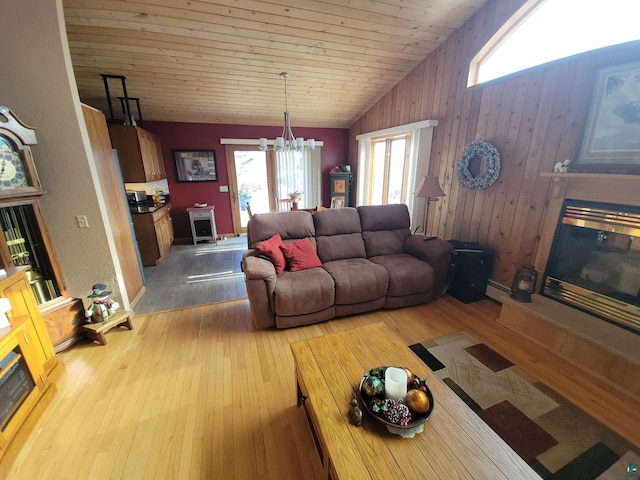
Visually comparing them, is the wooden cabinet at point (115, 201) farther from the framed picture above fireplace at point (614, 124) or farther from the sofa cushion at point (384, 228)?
the framed picture above fireplace at point (614, 124)

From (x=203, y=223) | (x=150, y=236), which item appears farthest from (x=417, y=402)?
(x=203, y=223)

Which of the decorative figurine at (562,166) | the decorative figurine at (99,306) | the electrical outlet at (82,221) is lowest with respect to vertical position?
the decorative figurine at (99,306)

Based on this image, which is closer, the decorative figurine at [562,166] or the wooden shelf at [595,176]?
the wooden shelf at [595,176]

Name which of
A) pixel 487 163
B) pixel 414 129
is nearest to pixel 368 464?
pixel 487 163

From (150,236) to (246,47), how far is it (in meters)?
3.02

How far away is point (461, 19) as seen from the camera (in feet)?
10.1

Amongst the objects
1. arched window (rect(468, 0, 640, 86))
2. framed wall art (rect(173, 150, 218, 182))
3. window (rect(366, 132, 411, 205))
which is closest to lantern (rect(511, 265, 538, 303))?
arched window (rect(468, 0, 640, 86))

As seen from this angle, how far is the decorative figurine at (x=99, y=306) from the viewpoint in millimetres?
2303

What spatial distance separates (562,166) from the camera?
7.43 ft

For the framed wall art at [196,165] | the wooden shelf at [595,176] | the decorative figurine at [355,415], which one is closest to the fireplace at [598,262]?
the wooden shelf at [595,176]

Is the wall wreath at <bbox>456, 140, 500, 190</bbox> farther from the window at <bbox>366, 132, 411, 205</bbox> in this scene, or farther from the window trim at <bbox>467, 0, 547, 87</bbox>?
the window at <bbox>366, 132, 411, 205</bbox>

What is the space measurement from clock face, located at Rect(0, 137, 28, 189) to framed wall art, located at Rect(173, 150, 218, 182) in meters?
3.36

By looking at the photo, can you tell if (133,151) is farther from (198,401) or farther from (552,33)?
(552,33)

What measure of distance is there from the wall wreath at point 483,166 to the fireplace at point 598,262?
750mm
